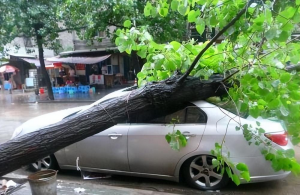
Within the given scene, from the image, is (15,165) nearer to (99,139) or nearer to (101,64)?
(99,139)

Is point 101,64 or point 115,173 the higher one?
point 101,64

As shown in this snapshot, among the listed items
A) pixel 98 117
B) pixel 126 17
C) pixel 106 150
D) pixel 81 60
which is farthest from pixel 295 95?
pixel 81 60

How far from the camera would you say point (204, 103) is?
402 cm

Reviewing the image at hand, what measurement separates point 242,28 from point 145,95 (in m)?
1.44

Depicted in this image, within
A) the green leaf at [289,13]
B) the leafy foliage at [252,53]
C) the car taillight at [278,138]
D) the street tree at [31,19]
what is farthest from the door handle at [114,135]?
the street tree at [31,19]

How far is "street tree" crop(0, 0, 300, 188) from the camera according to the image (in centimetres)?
219

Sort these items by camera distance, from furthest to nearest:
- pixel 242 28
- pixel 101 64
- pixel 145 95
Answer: pixel 101 64 → pixel 145 95 → pixel 242 28

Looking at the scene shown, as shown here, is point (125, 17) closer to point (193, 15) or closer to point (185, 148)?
point (185, 148)

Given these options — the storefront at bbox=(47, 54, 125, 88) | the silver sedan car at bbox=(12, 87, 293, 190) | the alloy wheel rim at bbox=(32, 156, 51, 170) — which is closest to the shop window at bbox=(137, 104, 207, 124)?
the silver sedan car at bbox=(12, 87, 293, 190)

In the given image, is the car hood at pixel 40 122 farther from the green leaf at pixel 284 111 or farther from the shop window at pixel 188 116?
the green leaf at pixel 284 111

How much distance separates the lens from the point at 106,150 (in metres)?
4.38

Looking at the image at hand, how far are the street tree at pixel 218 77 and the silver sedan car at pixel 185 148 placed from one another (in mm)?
324

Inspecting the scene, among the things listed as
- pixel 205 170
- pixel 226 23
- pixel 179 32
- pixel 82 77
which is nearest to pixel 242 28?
pixel 226 23

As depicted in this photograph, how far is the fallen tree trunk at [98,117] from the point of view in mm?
2951
